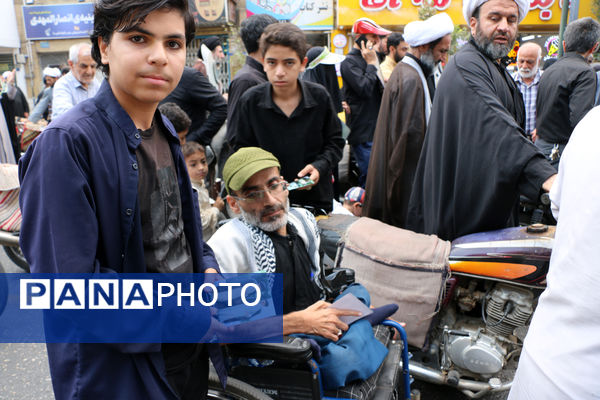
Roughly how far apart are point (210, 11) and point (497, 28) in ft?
60.7

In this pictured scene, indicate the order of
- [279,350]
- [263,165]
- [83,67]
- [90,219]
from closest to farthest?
1. [90,219]
2. [279,350]
3. [263,165]
4. [83,67]

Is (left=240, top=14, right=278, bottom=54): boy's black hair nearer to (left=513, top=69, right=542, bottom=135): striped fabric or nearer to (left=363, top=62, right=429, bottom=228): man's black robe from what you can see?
(left=363, top=62, right=429, bottom=228): man's black robe

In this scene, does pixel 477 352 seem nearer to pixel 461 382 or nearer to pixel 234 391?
pixel 461 382

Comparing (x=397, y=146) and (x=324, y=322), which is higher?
(x=397, y=146)

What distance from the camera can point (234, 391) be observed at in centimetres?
181

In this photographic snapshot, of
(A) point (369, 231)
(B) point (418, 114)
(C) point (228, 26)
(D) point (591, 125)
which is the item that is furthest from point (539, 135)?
(C) point (228, 26)

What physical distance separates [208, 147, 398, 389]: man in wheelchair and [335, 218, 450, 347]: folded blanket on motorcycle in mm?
342

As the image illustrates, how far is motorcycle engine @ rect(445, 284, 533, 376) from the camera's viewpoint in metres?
2.35

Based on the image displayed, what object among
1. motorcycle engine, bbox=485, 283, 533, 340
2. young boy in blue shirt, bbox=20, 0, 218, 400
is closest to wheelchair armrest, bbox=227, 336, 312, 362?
young boy in blue shirt, bbox=20, 0, 218, 400

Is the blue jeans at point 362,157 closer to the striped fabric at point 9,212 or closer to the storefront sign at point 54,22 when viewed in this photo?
the striped fabric at point 9,212

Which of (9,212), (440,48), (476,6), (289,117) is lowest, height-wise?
(9,212)

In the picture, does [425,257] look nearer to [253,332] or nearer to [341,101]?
[253,332]

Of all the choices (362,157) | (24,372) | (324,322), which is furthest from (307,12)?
(324,322)

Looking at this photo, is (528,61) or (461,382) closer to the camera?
(461,382)
